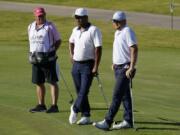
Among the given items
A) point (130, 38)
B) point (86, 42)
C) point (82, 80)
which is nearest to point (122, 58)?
point (130, 38)

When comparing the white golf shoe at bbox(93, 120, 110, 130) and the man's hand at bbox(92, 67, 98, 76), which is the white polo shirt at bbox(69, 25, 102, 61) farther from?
the white golf shoe at bbox(93, 120, 110, 130)

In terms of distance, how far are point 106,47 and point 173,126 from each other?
55.0 ft

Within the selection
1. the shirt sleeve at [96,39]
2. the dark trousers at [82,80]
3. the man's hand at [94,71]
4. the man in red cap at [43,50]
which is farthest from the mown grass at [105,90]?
the shirt sleeve at [96,39]

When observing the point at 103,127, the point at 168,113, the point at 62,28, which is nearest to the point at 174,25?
the point at 62,28

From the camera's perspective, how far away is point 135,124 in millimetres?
12500

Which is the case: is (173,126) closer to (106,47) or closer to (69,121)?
(69,121)

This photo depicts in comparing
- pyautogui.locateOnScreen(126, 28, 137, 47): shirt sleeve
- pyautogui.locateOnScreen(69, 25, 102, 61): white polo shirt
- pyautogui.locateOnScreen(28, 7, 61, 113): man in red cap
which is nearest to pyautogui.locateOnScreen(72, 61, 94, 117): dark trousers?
pyautogui.locateOnScreen(69, 25, 102, 61): white polo shirt

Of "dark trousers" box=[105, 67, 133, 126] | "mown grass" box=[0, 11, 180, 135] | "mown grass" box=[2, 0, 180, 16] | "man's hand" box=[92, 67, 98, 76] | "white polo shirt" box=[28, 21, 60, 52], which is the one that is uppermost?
"white polo shirt" box=[28, 21, 60, 52]

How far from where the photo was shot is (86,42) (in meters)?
12.2

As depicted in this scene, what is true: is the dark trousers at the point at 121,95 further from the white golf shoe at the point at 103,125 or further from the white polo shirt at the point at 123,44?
the white polo shirt at the point at 123,44

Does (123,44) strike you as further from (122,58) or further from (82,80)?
(82,80)

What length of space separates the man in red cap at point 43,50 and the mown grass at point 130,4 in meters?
34.5

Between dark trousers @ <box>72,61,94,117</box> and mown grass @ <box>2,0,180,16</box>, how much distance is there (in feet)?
117

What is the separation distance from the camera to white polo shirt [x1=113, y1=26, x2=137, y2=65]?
37.7 feet
